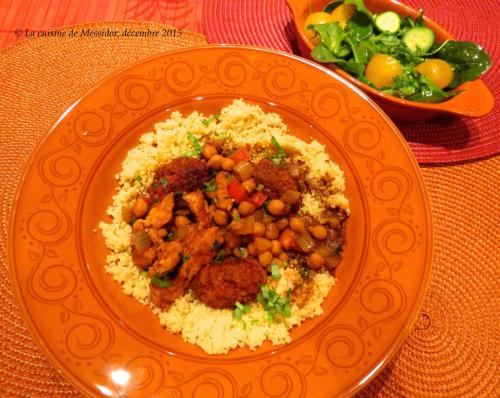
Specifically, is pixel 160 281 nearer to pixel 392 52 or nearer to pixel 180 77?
pixel 180 77

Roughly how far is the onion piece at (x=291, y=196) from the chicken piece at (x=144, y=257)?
108 centimetres

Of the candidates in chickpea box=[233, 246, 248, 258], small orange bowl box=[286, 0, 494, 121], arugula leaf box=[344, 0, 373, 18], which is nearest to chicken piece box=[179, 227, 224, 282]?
chickpea box=[233, 246, 248, 258]

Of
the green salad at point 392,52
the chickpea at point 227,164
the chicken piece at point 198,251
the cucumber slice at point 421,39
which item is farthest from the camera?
the cucumber slice at point 421,39

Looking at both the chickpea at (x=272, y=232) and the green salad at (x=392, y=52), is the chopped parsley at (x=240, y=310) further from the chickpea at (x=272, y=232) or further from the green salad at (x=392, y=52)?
the green salad at (x=392, y=52)

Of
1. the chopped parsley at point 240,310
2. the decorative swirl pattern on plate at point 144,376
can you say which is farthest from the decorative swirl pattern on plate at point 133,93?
the decorative swirl pattern on plate at point 144,376

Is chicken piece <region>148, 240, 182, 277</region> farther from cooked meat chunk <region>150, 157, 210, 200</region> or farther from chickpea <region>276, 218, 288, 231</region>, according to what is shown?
chickpea <region>276, 218, 288, 231</region>

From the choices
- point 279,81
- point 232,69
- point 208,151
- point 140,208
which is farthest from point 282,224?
point 232,69

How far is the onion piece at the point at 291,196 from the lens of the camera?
295cm

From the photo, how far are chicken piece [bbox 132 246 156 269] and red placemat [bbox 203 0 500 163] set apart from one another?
7.54ft

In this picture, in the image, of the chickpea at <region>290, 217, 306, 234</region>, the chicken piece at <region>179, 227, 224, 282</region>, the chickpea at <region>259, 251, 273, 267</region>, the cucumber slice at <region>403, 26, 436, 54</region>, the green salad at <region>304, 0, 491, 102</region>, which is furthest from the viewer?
the cucumber slice at <region>403, 26, 436, 54</region>

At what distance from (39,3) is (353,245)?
412cm

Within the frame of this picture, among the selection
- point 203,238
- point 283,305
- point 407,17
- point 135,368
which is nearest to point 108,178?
point 203,238

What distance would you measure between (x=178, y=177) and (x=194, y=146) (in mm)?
371

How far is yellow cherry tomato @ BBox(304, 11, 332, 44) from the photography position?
353 cm
